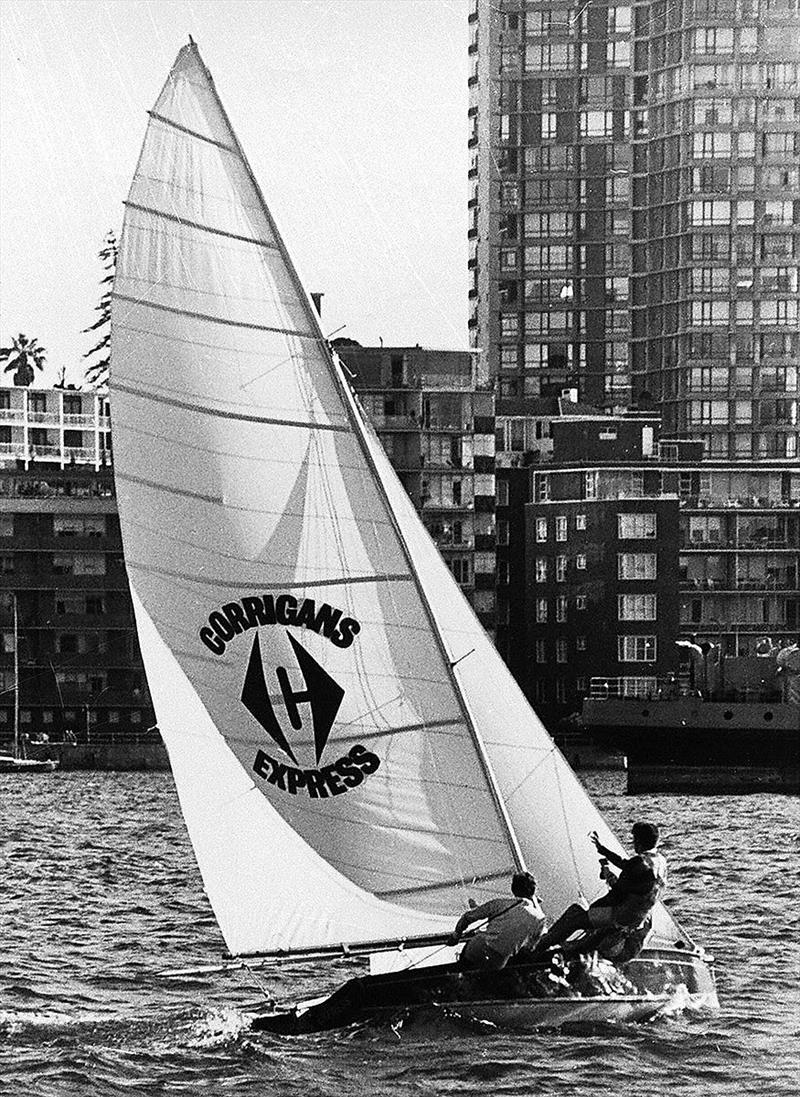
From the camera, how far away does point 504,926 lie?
21.2 metres

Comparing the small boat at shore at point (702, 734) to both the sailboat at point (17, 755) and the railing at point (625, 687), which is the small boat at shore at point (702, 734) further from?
the sailboat at point (17, 755)

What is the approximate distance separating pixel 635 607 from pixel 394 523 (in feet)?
258

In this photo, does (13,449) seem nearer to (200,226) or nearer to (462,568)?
(462,568)

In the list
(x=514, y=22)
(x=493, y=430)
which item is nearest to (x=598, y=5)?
(x=514, y=22)

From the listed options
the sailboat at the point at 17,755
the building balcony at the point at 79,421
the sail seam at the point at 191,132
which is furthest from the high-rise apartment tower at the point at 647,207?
the sail seam at the point at 191,132

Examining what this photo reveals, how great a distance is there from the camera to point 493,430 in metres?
107

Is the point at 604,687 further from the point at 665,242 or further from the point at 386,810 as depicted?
the point at 386,810

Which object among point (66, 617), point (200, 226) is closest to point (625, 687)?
point (66, 617)

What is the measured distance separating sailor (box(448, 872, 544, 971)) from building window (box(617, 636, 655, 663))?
78510mm

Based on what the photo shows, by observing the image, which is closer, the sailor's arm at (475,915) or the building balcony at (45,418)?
the sailor's arm at (475,915)

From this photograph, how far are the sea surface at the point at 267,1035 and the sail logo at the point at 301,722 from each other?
7.37 feet

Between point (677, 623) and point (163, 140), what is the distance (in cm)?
8024

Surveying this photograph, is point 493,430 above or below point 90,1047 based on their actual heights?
above

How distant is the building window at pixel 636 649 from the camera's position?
9962cm
